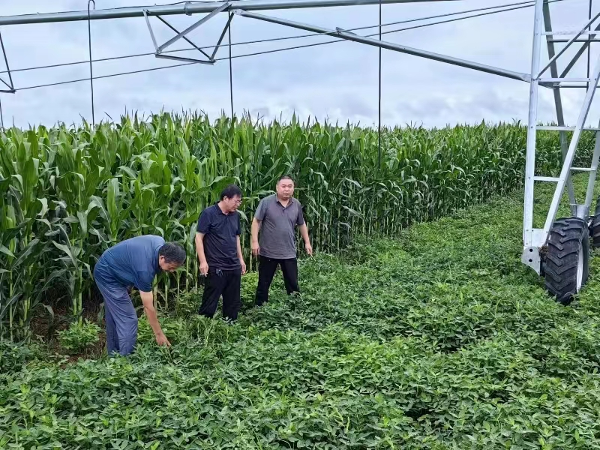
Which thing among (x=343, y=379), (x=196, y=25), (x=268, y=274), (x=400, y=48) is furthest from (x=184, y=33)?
(x=343, y=379)

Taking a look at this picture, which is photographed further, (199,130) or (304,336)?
(199,130)

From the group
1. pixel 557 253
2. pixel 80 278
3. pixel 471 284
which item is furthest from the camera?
pixel 471 284

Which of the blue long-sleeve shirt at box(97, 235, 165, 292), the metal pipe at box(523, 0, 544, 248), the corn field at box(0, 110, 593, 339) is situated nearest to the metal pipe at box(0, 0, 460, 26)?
the corn field at box(0, 110, 593, 339)

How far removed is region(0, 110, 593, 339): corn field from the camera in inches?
254

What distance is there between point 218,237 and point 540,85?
492cm

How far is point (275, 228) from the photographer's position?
7488 millimetres

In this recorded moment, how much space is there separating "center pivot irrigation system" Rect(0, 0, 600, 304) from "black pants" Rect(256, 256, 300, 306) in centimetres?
278

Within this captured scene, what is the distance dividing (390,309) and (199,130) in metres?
4.46

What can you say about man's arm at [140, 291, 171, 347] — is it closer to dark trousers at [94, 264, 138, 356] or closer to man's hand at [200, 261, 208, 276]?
dark trousers at [94, 264, 138, 356]

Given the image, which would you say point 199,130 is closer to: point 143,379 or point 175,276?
point 175,276

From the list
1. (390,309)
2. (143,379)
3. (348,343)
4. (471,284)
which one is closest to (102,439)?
(143,379)

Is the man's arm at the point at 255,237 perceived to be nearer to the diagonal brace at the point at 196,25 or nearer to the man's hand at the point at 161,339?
the man's hand at the point at 161,339

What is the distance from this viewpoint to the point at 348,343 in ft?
18.3

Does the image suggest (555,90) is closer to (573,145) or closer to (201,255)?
(573,145)
